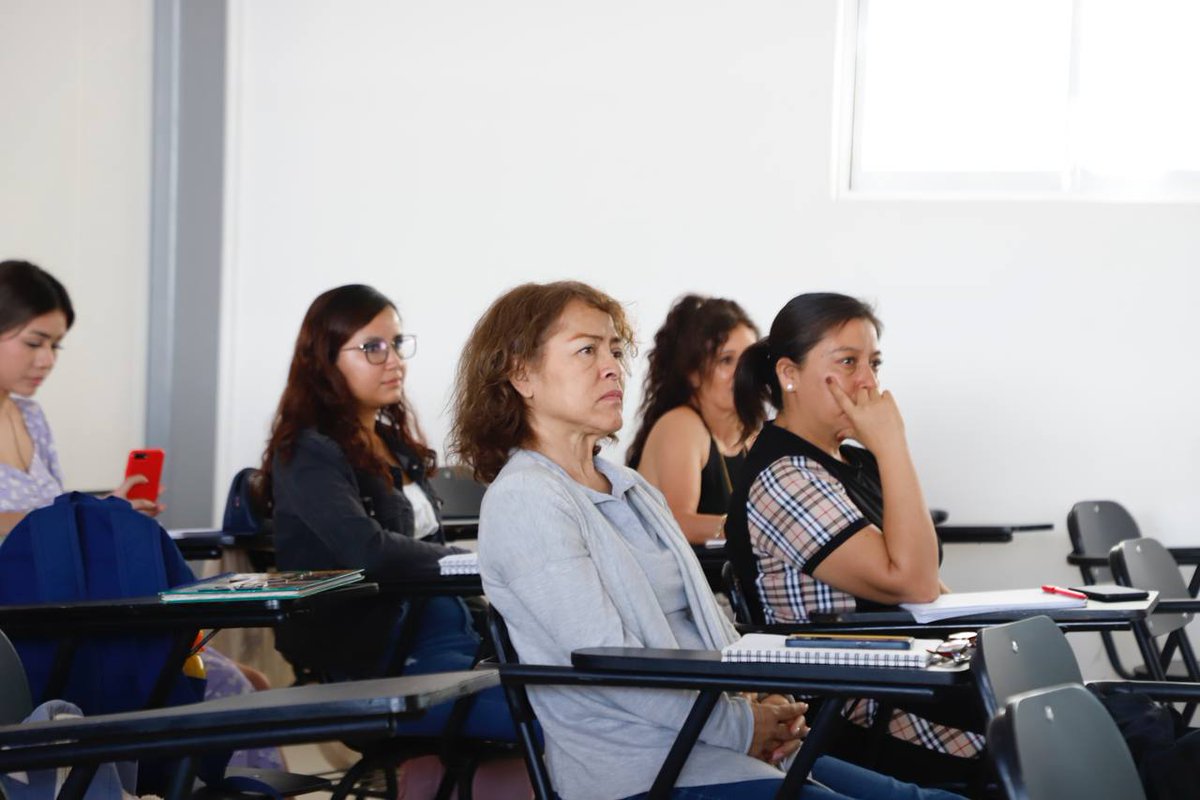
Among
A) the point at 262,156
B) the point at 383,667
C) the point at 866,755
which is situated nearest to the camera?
the point at 866,755

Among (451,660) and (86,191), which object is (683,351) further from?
(86,191)

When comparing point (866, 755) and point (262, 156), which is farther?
point (262, 156)

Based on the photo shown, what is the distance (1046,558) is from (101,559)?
3.42 metres

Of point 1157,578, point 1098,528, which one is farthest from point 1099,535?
point 1157,578

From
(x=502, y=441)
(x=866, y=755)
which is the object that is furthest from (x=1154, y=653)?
(x=502, y=441)

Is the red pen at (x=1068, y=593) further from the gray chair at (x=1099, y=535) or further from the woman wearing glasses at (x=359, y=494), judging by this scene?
the gray chair at (x=1099, y=535)

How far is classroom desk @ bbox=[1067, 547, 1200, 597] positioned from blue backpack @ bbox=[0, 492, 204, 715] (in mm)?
2455

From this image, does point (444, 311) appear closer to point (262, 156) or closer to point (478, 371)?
point (262, 156)

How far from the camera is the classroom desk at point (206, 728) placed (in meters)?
1.32

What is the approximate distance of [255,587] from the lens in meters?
2.24

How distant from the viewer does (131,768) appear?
1.87 metres

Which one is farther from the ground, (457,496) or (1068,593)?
(1068,593)

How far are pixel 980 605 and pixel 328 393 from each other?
5.19 ft

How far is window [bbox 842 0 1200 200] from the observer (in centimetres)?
486
